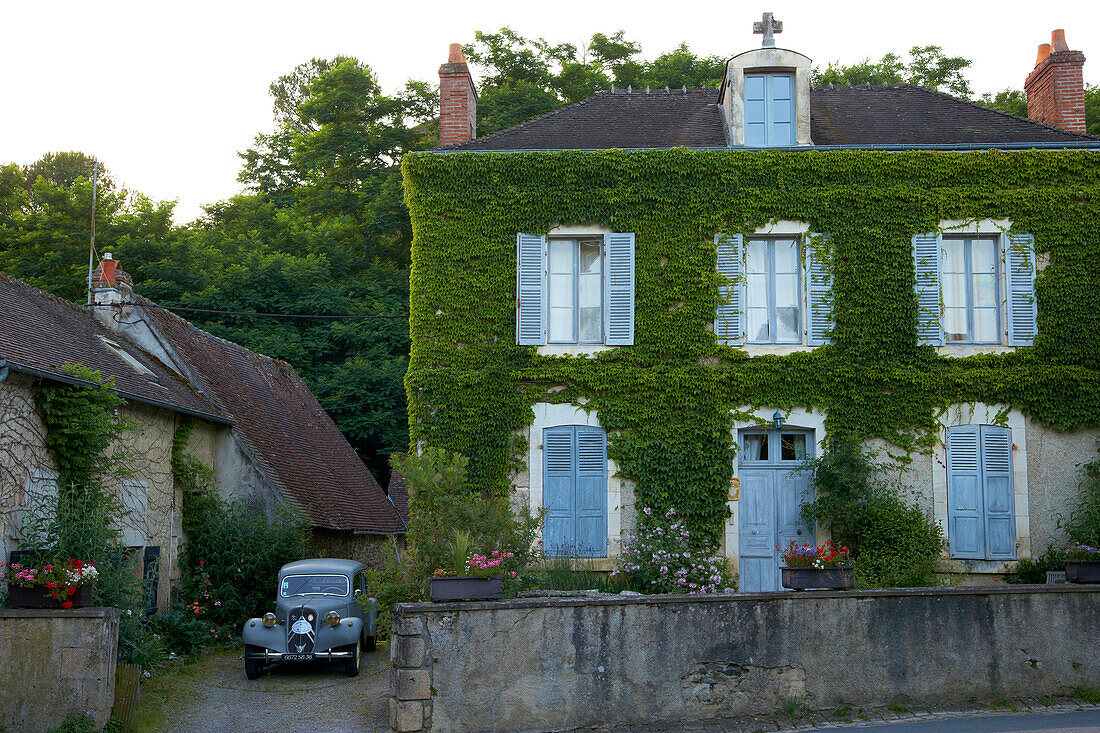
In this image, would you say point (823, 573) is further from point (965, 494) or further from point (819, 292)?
point (819, 292)

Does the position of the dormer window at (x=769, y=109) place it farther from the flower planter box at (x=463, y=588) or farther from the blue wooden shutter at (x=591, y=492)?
the flower planter box at (x=463, y=588)

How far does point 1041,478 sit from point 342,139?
26933 mm

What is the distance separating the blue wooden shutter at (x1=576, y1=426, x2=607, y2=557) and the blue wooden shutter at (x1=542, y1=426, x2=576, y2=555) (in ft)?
0.32

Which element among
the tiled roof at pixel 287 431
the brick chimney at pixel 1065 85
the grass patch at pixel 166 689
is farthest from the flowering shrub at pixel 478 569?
the brick chimney at pixel 1065 85

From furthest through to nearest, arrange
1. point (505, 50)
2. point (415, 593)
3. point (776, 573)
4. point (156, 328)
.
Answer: point (505, 50) < point (156, 328) < point (776, 573) < point (415, 593)

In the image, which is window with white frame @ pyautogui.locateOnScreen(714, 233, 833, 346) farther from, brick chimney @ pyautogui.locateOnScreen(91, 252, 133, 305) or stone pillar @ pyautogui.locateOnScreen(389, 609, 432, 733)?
brick chimney @ pyautogui.locateOnScreen(91, 252, 133, 305)

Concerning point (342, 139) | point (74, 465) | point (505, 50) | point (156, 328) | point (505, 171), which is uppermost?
point (505, 50)

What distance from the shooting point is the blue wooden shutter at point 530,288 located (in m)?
14.1

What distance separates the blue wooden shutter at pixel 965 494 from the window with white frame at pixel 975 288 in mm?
1385

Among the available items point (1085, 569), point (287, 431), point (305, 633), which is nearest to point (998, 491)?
point (1085, 569)

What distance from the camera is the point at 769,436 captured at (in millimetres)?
14078

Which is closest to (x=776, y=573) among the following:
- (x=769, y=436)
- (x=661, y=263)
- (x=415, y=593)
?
(x=769, y=436)

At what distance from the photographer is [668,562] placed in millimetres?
12828

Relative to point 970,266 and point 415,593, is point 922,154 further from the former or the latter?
point 415,593
